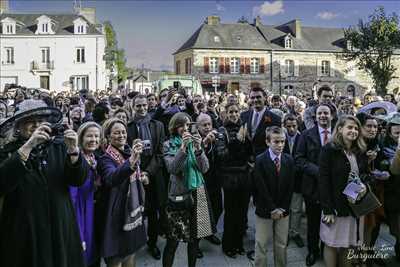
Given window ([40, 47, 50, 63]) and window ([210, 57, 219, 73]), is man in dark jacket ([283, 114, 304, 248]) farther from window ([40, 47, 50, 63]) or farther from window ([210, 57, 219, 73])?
window ([210, 57, 219, 73])

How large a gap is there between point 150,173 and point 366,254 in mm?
2863

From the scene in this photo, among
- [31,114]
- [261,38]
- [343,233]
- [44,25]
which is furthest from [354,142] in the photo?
[261,38]

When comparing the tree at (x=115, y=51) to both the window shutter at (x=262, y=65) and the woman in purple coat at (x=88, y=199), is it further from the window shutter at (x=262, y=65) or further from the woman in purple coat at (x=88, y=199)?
the woman in purple coat at (x=88, y=199)

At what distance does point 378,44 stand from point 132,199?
1065 inches

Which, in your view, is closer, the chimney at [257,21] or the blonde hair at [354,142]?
the blonde hair at [354,142]

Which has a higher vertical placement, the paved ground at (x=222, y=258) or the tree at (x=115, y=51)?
the tree at (x=115, y=51)

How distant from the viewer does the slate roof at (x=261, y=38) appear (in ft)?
153

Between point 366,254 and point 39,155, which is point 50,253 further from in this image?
point 366,254

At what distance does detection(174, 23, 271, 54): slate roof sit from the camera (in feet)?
152

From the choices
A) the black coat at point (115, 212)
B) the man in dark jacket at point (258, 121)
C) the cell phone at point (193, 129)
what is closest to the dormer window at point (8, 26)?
the man in dark jacket at point (258, 121)

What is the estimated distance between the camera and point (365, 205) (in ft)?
13.1

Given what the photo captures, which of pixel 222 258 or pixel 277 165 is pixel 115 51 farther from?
pixel 277 165

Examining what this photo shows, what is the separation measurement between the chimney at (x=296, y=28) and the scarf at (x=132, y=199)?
1952 inches

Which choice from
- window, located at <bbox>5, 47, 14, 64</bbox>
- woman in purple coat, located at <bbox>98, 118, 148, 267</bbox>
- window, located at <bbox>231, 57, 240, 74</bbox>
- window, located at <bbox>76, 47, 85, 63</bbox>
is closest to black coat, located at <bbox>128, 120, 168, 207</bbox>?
woman in purple coat, located at <bbox>98, 118, 148, 267</bbox>
